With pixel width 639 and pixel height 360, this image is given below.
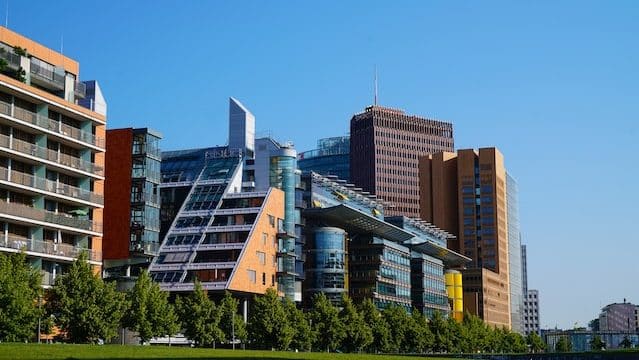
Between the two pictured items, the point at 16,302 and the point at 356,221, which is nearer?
the point at 16,302

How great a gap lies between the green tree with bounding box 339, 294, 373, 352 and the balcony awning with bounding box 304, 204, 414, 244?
3033cm

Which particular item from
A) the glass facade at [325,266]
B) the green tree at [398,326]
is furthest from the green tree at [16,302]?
the glass facade at [325,266]

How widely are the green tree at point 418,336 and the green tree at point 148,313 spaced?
197 feet

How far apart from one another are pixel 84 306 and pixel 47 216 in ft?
50.3

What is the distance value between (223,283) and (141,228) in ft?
67.4

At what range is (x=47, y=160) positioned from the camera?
90.1 m

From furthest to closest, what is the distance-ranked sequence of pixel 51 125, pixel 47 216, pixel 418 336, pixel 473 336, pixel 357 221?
pixel 473 336
pixel 357 221
pixel 418 336
pixel 51 125
pixel 47 216

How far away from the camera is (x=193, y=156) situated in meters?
160

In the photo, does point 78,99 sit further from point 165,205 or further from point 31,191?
point 165,205

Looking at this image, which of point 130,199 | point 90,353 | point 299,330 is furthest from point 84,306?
point 299,330

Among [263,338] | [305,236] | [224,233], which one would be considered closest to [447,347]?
[305,236]

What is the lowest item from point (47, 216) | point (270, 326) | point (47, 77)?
point (270, 326)

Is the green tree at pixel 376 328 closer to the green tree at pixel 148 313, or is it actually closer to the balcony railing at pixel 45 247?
the green tree at pixel 148 313

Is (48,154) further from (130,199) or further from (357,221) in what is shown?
(357,221)
